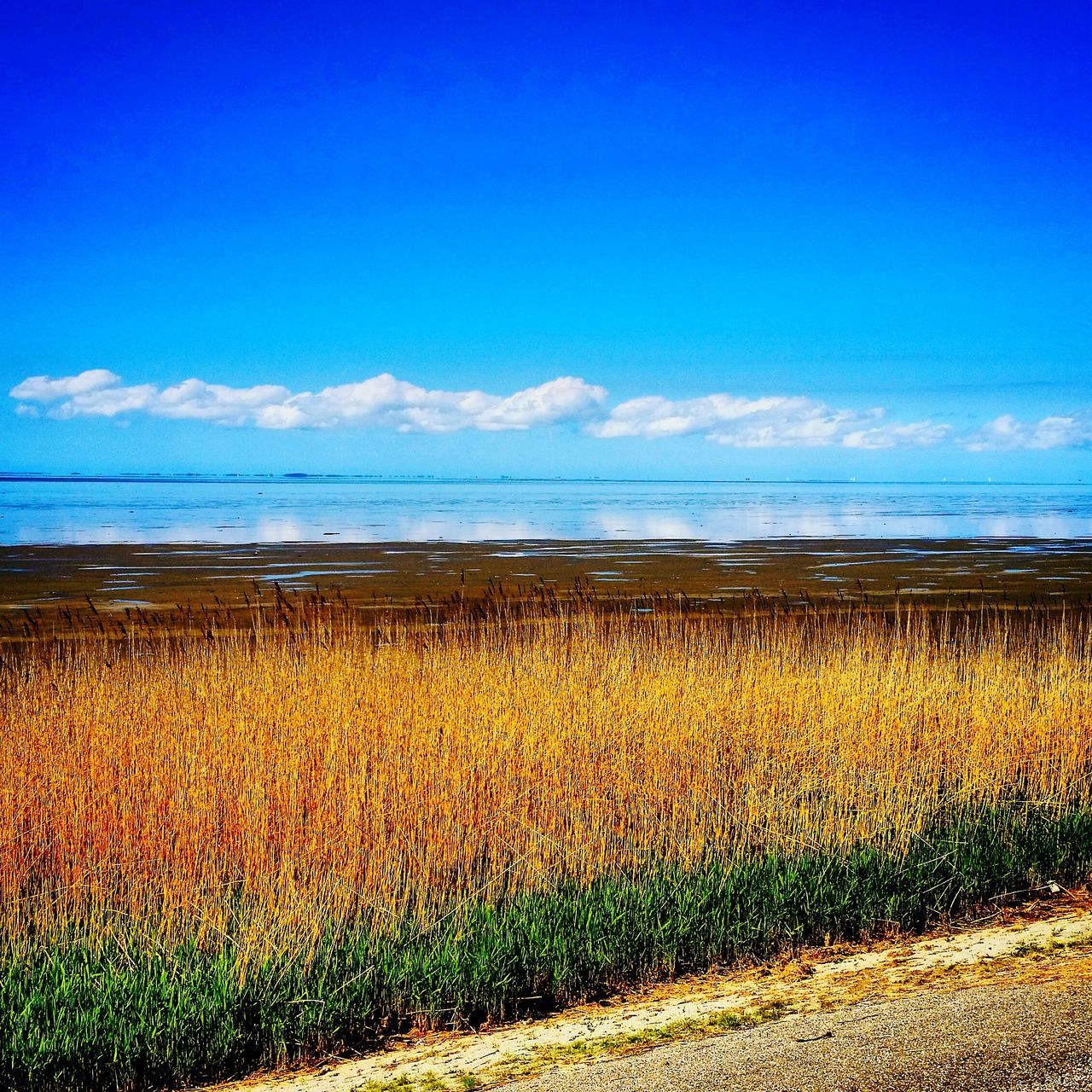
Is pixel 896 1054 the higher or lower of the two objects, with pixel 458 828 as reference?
higher

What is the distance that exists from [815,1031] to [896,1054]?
46 centimetres

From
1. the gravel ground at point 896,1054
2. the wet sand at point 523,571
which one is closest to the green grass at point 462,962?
the gravel ground at point 896,1054

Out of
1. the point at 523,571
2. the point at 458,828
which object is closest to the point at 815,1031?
the point at 458,828

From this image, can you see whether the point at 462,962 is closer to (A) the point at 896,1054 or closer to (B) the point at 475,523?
(A) the point at 896,1054

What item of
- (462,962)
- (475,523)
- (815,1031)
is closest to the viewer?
(815,1031)

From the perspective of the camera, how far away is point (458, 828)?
8727 millimetres

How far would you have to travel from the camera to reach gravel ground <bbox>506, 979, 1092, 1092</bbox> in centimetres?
Result: 419

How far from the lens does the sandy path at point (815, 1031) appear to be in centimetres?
436

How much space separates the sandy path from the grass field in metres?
0.38

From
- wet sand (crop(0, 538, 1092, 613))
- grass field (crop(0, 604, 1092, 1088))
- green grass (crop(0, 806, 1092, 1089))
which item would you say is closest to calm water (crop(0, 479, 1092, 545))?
wet sand (crop(0, 538, 1092, 613))

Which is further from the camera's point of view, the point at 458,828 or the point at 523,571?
the point at 523,571

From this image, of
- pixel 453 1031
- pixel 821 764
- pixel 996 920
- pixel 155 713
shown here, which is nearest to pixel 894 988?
pixel 996 920

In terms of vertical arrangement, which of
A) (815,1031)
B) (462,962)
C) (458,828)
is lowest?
(462,962)

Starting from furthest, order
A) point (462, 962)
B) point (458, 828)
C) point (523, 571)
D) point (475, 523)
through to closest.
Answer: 1. point (475, 523)
2. point (523, 571)
3. point (458, 828)
4. point (462, 962)
